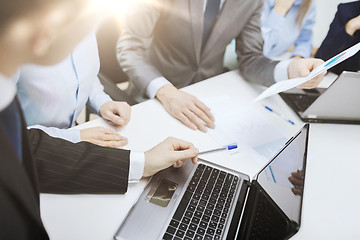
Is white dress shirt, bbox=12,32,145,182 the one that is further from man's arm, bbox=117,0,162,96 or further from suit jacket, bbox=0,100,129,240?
man's arm, bbox=117,0,162,96

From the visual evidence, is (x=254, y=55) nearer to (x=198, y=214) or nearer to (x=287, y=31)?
(x=287, y=31)

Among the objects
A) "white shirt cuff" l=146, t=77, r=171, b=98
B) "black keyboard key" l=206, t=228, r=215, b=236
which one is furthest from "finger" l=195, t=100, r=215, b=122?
"black keyboard key" l=206, t=228, r=215, b=236

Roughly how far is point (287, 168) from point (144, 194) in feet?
1.00

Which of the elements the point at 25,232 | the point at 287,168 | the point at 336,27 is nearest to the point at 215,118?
the point at 287,168

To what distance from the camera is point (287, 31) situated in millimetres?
1352

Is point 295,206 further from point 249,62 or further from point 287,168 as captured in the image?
point 249,62

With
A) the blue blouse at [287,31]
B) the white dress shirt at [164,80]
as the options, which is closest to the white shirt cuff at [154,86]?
the white dress shirt at [164,80]

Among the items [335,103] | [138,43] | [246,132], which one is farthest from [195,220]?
[138,43]

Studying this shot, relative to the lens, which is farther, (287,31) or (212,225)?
(287,31)

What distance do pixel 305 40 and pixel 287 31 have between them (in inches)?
4.7

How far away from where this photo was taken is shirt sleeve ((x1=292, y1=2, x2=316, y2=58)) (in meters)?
1.34

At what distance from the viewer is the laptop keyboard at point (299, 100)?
36.7 inches

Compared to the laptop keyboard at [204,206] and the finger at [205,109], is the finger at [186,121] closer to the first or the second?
the finger at [205,109]

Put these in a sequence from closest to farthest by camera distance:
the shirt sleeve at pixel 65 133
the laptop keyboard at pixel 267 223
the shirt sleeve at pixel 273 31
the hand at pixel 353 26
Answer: the laptop keyboard at pixel 267 223 → the shirt sleeve at pixel 65 133 → the hand at pixel 353 26 → the shirt sleeve at pixel 273 31
